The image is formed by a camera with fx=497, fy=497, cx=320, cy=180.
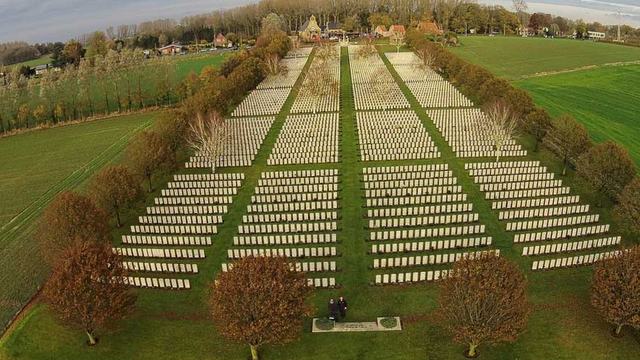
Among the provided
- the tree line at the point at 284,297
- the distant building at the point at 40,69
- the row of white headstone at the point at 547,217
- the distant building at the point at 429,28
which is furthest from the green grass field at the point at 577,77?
the distant building at the point at 40,69

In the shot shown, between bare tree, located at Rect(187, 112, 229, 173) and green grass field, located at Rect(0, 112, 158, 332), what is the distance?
31.7 feet

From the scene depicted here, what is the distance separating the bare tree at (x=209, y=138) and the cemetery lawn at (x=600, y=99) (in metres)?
36.3

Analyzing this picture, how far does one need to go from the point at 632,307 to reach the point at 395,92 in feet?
173

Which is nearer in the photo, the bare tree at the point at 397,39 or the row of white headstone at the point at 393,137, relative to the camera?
the row of white headstone at the point at 393,137

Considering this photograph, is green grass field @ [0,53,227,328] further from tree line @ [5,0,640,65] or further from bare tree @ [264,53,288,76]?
tree line @ [5,0,640,65]

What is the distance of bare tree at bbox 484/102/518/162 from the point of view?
43031mm

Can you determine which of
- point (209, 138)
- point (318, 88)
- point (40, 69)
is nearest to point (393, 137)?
point (209, 138)

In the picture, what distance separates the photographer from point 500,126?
43.8m

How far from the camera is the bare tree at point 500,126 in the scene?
43031 millimetres

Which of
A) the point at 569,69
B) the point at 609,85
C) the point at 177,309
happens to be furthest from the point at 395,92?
the point at 177,309

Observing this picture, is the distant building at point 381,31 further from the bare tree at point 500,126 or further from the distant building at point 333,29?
the bare tree at point 500,126

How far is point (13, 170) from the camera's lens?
161ft

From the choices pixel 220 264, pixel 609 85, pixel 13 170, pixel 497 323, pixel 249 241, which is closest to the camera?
pixel 497 323

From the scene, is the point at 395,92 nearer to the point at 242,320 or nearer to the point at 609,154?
the point at 609,154
